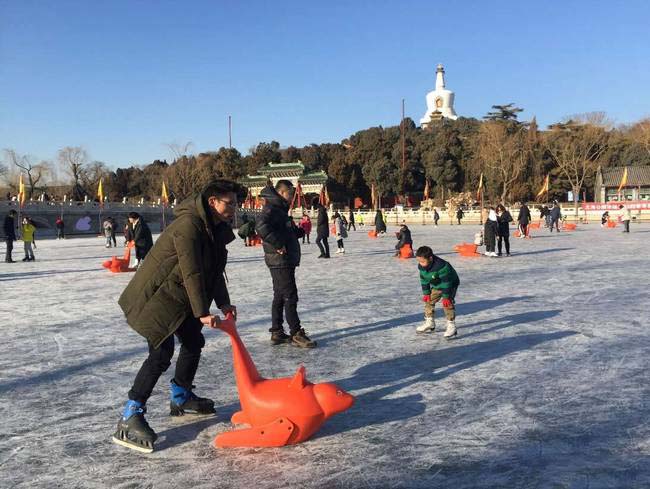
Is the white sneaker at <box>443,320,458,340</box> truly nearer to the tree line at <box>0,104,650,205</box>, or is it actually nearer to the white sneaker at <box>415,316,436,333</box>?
the white sneaker at <box>415,316,436,333</box>

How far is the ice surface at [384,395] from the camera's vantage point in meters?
2.53

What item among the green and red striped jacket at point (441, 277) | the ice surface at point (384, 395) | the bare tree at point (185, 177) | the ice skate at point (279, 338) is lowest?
the ice surface at point (384, 395)

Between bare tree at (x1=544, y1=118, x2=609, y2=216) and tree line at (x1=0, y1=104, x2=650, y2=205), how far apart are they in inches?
3.4

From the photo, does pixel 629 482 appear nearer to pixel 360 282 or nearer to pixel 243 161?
pixel 360 282

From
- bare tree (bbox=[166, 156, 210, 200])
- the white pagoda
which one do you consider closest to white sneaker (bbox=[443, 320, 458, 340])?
bare tree (bbox=[166, 156, 210, 200])

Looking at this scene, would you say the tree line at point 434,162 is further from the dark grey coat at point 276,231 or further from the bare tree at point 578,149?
the dark grey coat at point 276,231

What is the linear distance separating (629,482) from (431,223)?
38.8 meters

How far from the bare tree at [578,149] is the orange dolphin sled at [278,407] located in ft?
155

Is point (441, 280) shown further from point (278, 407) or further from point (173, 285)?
point (173, 285)

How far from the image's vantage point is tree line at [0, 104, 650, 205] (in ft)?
158

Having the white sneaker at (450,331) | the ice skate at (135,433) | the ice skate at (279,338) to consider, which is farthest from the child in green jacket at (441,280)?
the ice skate at (135,433)

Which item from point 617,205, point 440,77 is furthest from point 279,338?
point 440,77

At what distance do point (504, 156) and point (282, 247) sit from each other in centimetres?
4681

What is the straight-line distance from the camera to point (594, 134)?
155 feet
